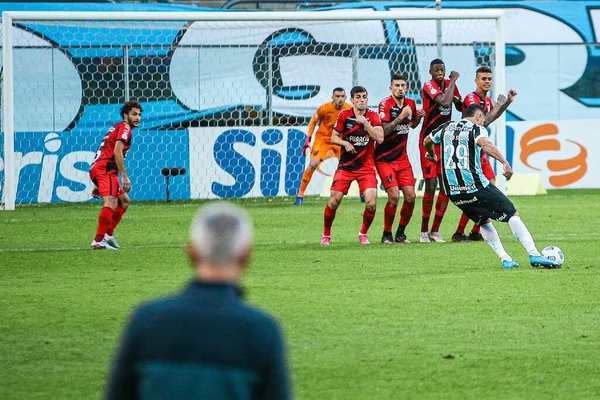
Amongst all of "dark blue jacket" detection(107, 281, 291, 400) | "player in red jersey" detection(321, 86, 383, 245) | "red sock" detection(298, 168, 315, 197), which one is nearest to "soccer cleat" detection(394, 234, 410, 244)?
"player in red jersey" detection(321, 86, 383, 245)

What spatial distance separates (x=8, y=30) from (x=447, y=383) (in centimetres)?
1315

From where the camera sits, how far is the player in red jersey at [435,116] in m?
13.9

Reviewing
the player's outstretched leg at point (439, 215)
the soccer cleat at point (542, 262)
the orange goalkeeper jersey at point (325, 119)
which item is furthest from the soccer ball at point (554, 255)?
the orange goalkeeper jersey at point (325, 119)

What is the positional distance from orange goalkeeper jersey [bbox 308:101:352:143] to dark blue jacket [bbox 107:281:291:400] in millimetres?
16091

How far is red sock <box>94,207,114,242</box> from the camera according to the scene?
13.1 meters

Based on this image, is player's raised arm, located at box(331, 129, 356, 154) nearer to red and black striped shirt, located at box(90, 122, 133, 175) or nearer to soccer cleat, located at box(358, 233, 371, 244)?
soccer cleat, located at box(358, 233, 371, 244)

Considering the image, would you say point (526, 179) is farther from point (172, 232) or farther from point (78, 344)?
point (78, 344)

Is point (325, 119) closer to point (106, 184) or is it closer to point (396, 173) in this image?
point (396, 173)

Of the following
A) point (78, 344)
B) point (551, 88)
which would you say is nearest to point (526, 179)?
point (551, 88)

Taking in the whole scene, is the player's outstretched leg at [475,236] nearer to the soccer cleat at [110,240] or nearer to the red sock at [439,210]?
the red sock at [439,210]

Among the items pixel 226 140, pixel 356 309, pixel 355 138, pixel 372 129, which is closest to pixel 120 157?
pixel 355 138

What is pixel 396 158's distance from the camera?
14.1 metres

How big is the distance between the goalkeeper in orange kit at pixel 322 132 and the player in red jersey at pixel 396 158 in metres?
4.79

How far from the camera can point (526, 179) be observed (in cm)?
2184
